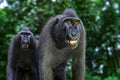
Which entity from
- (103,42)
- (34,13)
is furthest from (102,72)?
(34,13)

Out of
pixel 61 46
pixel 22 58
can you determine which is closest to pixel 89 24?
pixel 22 58

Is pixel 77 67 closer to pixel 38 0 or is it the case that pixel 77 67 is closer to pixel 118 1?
pixel 38 0

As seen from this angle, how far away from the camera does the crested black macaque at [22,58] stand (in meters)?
8.02

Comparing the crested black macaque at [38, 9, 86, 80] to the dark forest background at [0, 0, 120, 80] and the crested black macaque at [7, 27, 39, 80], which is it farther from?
the dark forest background at [0, 0, 120, 80]

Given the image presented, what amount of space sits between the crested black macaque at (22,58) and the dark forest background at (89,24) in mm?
1699

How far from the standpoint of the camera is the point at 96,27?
11.7 metres

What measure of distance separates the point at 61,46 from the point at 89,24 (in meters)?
4.08

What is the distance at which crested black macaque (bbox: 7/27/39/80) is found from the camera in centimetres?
802

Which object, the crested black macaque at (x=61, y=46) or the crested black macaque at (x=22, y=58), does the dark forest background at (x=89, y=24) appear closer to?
the crested black macaque at (x=22, y=58)

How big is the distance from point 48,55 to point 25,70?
54.9 inches

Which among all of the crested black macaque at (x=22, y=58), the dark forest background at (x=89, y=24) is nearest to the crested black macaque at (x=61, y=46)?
the crested black macaque at (x=22, y=58)

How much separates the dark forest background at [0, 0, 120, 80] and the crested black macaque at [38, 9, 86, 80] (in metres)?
2.47

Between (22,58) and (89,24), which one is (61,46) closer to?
(22,58)

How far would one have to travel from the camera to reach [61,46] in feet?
23.8
